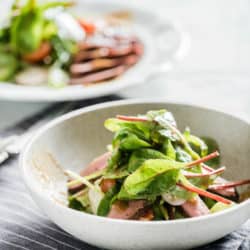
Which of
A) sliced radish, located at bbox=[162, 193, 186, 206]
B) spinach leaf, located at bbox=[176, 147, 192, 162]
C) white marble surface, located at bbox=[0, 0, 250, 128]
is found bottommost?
white marble surface, located at bbox=[0, 0, 250, 128]

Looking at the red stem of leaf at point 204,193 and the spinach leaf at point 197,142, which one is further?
the spinach leaf at point 197,142

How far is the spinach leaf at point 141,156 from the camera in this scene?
1291 mm

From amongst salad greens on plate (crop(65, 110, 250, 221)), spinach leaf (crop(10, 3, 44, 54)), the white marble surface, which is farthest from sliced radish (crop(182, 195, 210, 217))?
spinach leaf (crop(10, 3, 44, 54))

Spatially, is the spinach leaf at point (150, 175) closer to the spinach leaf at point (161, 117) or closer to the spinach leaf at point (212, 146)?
the spinach leaf at point (161, 117)

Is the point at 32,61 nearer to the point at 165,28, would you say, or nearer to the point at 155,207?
the point at 165,28

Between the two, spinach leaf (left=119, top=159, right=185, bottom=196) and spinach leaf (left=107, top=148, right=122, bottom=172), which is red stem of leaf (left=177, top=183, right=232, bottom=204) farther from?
spinach leaf (left=107, top=148, right=122, bottom=172)

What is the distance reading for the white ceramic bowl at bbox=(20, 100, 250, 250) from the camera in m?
1.15

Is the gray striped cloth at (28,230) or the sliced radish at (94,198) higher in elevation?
the sliced radish at (94,198)

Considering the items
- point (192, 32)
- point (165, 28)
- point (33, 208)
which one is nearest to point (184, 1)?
point (192, 32)

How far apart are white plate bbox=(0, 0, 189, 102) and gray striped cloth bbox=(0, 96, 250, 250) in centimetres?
51

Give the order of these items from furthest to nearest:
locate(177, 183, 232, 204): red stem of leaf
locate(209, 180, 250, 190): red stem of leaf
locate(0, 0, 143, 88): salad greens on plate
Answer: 1. locate(0, 0, 143, 88): salad greens on plate
2. locate(209, 180, 250, 190): red stem of leaf
3. locate(177, 183, 232, 204): red stem of leaf

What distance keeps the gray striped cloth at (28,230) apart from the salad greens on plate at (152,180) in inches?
2.9

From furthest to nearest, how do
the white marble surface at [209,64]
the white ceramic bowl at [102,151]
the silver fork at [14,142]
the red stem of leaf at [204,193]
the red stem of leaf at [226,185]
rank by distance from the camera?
1. the white marble surface at [209,64]
2. the silver fork at [14,142]
3. the red stem of leaf at [226,185]
4. the red stem of leaf at [204,193]
5. the white ceramic bowl at [102,151]

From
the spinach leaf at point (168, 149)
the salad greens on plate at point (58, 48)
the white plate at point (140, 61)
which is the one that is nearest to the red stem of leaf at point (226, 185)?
the spinach leaf at point (168, 149)
